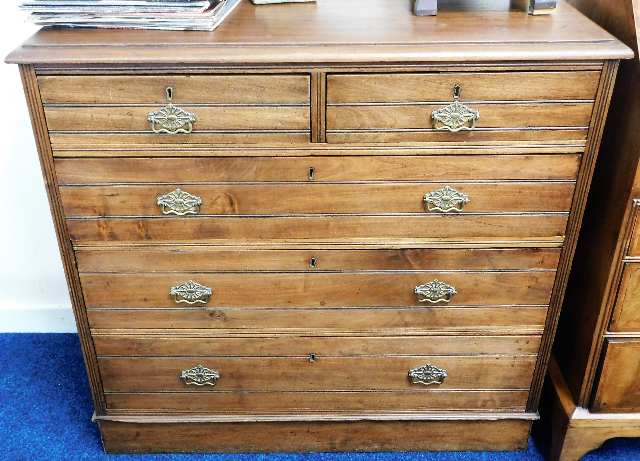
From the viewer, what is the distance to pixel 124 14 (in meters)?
1.49

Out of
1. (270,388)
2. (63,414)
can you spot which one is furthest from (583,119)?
(63,414)

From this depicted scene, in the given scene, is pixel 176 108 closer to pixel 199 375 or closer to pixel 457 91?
pixel 457 91

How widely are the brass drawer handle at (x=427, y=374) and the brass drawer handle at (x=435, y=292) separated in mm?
215

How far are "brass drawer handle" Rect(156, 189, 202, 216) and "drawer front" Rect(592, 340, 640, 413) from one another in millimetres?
1109

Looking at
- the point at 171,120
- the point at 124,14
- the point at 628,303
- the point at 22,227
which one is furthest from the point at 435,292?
the point at 22,227

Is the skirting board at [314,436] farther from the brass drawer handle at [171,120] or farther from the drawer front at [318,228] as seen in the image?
the brass drawer handle at [171,120]

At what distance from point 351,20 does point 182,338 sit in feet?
3.04

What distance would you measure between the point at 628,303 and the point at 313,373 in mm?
837

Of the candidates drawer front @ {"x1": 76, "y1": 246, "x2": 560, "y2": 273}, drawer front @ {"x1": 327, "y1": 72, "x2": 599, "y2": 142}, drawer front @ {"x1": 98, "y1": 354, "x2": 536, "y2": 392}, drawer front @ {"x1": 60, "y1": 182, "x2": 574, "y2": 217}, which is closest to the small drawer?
drawer front @ {"x1": 98, "y1": 354, "x2": 536, "y2": 392}

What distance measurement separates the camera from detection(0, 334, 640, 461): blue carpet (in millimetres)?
1964

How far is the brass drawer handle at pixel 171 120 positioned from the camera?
4.80ft

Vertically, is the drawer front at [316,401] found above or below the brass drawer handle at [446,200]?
below

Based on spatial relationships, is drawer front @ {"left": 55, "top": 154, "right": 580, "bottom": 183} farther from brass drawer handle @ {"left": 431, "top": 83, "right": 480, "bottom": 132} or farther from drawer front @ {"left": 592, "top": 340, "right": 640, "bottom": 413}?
drawer front @ {"left": 592, "top": 340, "right": 640, "bottom": 413}

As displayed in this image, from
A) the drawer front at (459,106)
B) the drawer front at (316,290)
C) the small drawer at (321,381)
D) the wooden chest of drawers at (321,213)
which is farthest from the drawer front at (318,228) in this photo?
the small drawer at (321,381)
